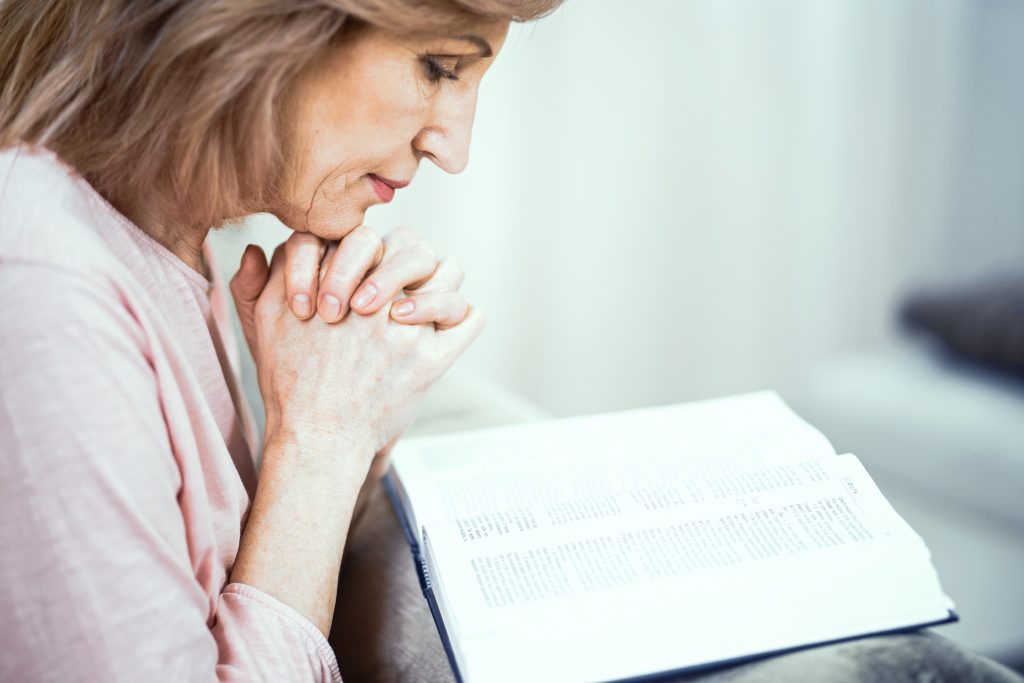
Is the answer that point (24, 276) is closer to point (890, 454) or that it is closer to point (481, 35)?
point (481, 35)

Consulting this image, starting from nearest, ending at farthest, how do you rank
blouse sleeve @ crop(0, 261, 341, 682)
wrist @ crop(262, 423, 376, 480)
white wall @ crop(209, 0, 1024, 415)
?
blouse sleeve @ crop(0, 261, 341, 682), wrist @ crop(262, 423, 376, 480), white wall @ crop(209, 0, 1024, 415)

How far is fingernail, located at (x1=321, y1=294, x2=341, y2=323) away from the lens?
A: 820mm

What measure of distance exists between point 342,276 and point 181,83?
0.71 ft

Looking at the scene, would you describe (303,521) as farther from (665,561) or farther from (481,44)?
(481,44)

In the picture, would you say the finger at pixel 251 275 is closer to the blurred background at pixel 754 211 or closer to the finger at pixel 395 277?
the finger at pixel 395 277

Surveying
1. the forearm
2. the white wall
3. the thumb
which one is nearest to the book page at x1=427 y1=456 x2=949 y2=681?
the forearm

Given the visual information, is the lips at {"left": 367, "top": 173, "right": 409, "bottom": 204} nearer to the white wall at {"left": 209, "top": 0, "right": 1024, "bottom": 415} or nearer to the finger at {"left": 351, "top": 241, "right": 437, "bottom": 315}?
the finger at {"left": 351, "top": 241, "right": 437, "bottom": 315}

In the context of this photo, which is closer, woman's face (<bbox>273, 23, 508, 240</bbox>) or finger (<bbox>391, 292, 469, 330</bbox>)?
woman's face (<bbox>273, 23, 508, 240</bbox>)

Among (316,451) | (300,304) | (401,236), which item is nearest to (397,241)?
(401,236)

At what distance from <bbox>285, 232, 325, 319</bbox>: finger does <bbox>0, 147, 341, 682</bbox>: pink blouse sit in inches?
7.4

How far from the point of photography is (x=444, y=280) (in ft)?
2.91

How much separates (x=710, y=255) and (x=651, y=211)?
0.24 meters

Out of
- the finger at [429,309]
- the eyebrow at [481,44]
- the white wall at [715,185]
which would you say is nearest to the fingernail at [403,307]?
the finger at [429,309]

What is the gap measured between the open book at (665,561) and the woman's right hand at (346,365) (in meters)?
0.08
